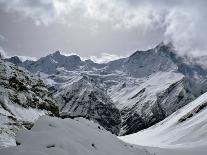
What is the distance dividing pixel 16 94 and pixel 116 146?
4295 cm

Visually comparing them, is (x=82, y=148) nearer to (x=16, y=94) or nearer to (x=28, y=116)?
(x=28, y=116)

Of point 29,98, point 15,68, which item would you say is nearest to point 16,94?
point 29,98

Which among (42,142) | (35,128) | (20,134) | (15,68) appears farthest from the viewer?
(15,68)

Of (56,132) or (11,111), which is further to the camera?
(11,111)

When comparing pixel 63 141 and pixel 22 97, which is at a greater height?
pixel 22 97

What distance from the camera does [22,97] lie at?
6009cm

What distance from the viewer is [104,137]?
Result: 19.6m

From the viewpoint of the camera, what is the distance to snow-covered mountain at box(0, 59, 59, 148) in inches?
2095

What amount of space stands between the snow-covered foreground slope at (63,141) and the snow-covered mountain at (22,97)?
27.0 metres

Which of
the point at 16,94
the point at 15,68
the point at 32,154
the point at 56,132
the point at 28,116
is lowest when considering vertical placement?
the point at 32,154

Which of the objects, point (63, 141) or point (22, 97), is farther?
point (22, 97)

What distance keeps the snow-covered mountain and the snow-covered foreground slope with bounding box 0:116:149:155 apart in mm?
27002

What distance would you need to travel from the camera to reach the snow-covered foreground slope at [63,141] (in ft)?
44.7

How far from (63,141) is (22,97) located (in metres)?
46.8
